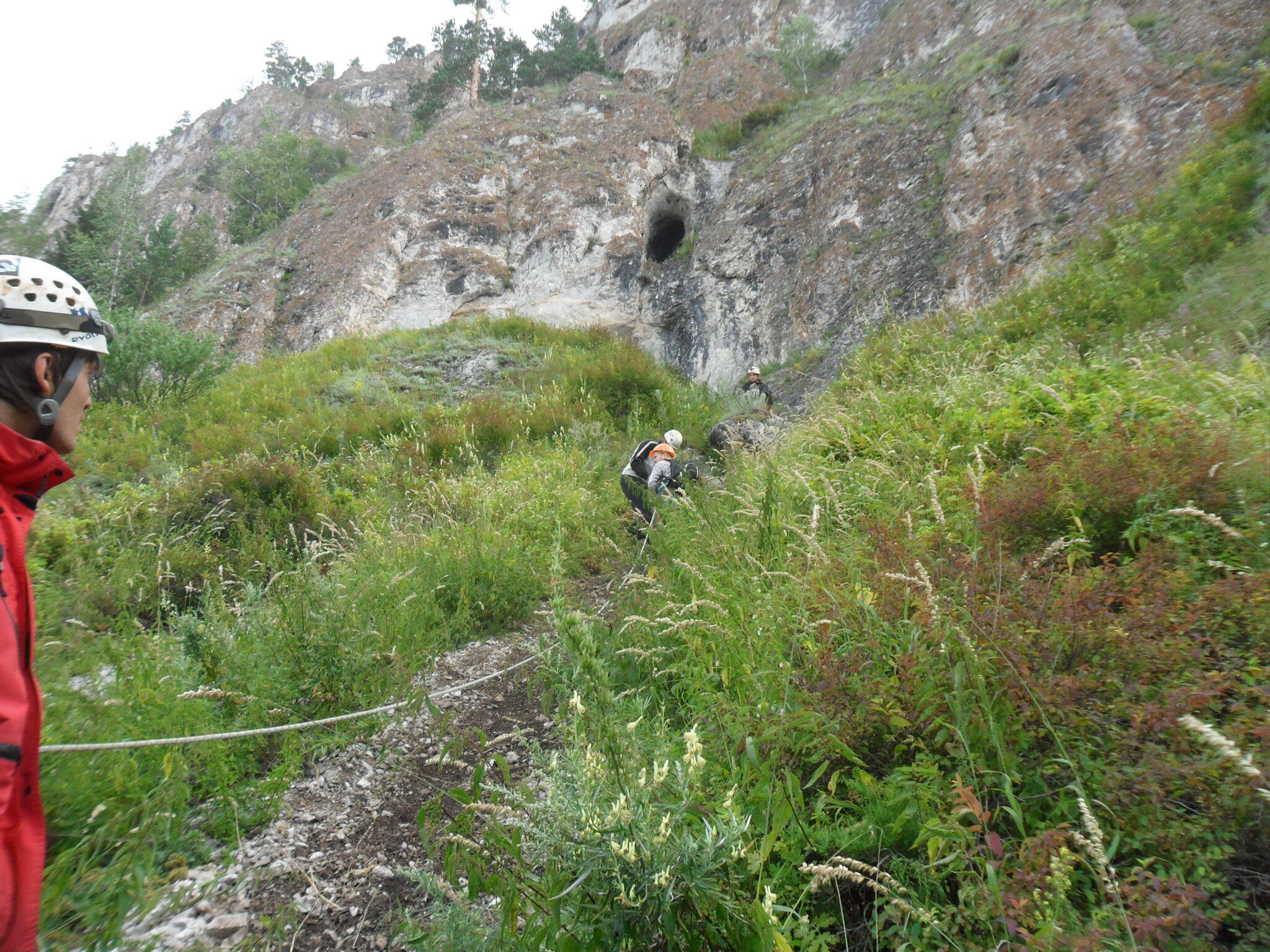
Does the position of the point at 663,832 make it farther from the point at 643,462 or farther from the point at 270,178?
the point at 270,178

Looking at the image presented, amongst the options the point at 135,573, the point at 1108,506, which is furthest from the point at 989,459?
the point at 135,573

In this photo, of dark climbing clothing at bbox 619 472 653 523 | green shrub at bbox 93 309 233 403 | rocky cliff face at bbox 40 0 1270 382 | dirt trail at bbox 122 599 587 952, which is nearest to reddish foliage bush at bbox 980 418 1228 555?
dirt trail at bbox 122 599 587 952

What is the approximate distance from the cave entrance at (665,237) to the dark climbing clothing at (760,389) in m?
11.6

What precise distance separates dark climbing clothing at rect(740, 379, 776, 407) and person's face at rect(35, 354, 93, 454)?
1054 cm

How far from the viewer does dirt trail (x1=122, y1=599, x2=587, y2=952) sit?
84.6 inches

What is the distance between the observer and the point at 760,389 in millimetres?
12242

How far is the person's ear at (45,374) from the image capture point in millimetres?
1960

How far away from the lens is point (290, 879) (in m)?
2.45

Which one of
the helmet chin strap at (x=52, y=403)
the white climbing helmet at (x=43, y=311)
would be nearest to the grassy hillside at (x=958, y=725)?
the helmet chin strap at (x=52, y=403)

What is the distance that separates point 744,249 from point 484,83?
27.1m

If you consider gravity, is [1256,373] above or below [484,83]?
below

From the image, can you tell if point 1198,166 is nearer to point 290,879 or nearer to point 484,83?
point 290,879

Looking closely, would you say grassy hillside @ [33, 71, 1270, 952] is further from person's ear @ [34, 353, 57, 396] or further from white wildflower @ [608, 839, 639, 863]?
person's ear @ [34, 353, 57, 396]

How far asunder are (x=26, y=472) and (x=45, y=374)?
14.6 inches
